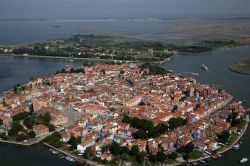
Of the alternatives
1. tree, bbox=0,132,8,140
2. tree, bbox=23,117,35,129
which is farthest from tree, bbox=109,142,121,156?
tree, bbox=0,132,8,140

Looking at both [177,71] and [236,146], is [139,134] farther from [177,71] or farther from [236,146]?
[177,71]

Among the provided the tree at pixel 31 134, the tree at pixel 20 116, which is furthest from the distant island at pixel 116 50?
the tree at pixel 31 134

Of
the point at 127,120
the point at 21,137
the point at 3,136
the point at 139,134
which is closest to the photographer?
the point at 139,134

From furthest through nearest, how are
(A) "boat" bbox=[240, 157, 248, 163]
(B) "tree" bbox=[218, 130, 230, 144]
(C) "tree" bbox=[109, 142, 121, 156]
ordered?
(B) "tree" bbox=[218, 130, 230, 144]
(C) "tree" bbox=[109, 142, 121, 156]
(A) "boat" bbox=[240, 157, 248, 163]

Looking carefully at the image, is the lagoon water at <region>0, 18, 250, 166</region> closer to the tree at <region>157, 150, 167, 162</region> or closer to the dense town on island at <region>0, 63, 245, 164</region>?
the dense town on island at <region>0, 63, 245, 164</region>

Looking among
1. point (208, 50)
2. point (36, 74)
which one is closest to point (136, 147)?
point (36, 74)

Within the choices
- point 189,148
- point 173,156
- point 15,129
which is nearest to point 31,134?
point 15,129

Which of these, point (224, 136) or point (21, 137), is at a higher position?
point (224, 136)

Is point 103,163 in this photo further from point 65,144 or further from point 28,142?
point 28,142
